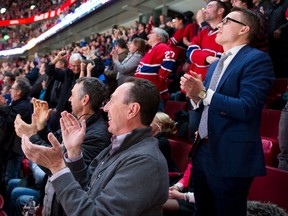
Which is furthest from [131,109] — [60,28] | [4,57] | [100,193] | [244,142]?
[4,57]

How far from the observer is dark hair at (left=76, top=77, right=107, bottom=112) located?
88.1 inches

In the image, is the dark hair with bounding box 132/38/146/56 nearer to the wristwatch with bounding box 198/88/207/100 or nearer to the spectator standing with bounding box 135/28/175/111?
the spectator standing with bounding box 135/28/175/111

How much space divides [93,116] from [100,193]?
0.99 m

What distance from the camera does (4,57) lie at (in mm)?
22031

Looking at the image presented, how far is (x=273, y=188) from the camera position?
2.06 m

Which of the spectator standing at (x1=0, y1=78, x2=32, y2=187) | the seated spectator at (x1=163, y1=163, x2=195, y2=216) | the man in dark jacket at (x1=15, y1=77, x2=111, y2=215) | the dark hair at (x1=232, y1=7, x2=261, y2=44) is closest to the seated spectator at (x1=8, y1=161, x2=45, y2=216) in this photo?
the spectator standing at (x1=0, y1=78, x2=32, y2=187)

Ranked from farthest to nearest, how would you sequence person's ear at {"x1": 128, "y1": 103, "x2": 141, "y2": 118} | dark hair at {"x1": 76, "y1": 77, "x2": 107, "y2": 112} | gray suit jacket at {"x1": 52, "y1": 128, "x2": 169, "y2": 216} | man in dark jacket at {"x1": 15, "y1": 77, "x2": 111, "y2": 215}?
dark hair at {"x1": 76, "y1": 77, "x2": 107, "y2": 112}, man in dark jacket at {"x1": 15, "y1": 77, "x2": 111, "y2": 215}, person's ear at {"x1": 128, "y1": 103, "x2": 141, "y2": 118}, gray suit jacket at {"x1": 52, "y1": 128, "x2": 169, "y2": 216}

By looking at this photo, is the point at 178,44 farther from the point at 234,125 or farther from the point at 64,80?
the point at 234,125

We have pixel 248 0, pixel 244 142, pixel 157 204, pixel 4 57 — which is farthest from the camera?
pixel 4 57

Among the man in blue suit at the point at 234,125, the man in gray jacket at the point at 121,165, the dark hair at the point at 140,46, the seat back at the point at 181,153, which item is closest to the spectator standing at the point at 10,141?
the dark hair at the point at 140,46

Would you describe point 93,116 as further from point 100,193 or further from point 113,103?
point 100,193

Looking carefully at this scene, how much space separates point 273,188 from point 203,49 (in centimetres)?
111

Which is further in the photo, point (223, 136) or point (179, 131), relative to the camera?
point (179, 131)

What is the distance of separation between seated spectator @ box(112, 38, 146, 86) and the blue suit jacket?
2424mm
